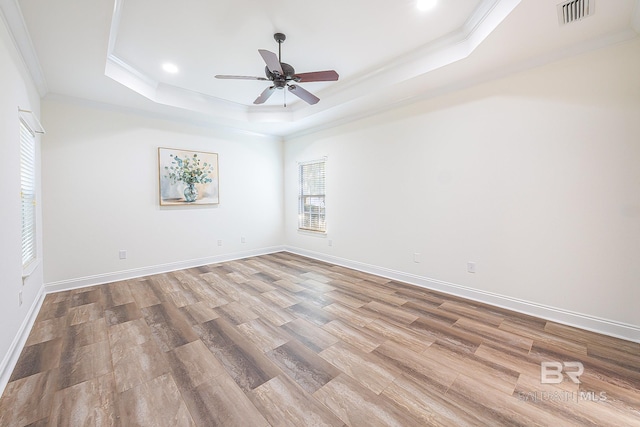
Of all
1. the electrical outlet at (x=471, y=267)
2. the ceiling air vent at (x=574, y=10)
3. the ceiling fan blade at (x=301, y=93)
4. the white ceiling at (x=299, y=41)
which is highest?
the white ceiling at (x=299, y=41)

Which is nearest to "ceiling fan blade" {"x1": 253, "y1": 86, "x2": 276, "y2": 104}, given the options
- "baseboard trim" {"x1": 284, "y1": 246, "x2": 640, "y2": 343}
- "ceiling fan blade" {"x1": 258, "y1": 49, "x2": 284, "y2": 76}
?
"ceiling fan blade" {"x1": 258, "y1": 49, "x2": 284, "y2": 76}

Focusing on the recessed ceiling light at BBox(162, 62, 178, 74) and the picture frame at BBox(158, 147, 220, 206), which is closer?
the recessed ceiling light at BBox(162, 62, 178, 74)

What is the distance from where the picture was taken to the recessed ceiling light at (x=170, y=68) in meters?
3.26

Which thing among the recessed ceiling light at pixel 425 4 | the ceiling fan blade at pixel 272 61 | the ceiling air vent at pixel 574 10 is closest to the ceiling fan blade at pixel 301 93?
the ceiling fan blade at pixel 272 61

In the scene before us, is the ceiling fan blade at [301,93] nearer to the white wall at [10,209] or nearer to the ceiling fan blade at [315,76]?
the ceiling fan blade at [315,76]

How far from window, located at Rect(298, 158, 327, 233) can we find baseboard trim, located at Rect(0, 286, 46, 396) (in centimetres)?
401

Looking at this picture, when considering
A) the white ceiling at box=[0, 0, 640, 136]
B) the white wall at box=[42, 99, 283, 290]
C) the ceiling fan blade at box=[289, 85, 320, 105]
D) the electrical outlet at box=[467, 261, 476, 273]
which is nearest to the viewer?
the white ceiling at box=[0, 0, 640, 136]

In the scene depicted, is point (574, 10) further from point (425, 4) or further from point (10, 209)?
point (10, 209)

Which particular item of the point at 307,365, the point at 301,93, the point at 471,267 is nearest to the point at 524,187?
the point at 471,267

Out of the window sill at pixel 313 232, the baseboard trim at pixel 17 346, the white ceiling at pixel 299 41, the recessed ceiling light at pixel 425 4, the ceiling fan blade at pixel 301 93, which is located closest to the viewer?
the baseboard trim at pixel 17 346

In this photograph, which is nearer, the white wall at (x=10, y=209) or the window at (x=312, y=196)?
the white wall at (x=10, y=209)

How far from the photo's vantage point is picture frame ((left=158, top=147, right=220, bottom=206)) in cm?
440

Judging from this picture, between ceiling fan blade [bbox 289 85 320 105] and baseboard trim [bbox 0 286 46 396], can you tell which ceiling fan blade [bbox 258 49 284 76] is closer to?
ceiling fan blade [bbox 289 85 320 105]

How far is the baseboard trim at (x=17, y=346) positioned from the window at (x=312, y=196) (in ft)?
13.2
